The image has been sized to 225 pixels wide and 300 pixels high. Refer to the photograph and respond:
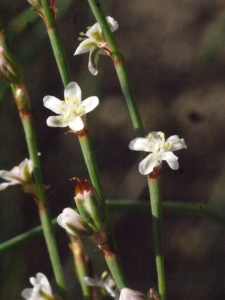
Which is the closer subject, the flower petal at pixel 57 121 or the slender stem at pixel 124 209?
the flower petal at pixel 57 121

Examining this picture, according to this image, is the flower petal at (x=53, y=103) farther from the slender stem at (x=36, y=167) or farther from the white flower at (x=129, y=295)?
the white flower at (x=129, y=295)

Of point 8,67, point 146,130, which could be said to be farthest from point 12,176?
point 146,130

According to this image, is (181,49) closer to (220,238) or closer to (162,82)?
(162,82)

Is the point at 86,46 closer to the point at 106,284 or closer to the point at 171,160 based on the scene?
the point at 171,160

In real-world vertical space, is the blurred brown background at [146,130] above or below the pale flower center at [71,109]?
above

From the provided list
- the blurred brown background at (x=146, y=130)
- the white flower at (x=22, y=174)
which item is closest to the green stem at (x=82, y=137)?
the white flower at (x=22, y=174)

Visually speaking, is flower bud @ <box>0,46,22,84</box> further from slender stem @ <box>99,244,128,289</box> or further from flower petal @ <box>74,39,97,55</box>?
slender stem @ <box>99,244,128,289</box>
